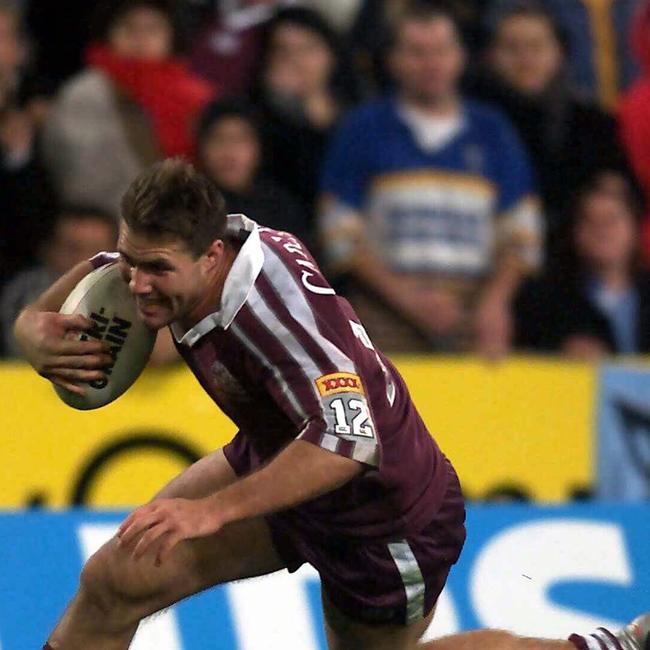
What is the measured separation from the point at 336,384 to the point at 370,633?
0.94m

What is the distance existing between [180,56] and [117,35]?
348mm

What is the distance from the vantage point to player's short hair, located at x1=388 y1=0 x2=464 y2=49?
7.27m

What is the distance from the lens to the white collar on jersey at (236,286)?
394cm

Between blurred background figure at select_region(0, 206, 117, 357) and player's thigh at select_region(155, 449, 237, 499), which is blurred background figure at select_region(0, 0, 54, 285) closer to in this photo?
blurred background figure at select_region(0, 206, 117, 357)

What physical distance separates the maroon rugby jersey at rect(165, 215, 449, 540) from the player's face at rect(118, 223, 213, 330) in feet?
0.21

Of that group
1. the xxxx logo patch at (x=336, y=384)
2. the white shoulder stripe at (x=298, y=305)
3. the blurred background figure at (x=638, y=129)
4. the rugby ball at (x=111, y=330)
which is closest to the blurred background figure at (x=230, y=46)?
the blurred background figure at (x=638, y=129)

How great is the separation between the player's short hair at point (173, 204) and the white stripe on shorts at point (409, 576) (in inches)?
37.9

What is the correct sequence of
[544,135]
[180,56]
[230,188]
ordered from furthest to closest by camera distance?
[544,135]
[180,56]
[230,188]

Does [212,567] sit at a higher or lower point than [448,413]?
higher

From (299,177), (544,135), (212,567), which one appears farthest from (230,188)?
(212,567)

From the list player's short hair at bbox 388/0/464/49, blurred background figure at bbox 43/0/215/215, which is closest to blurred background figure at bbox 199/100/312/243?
blurred background figure at bbox 43/0/215/215

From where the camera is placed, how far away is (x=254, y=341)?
3924mm

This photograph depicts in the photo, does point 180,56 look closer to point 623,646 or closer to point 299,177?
point 299,177

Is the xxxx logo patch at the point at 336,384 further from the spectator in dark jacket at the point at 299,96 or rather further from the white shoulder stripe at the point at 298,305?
the spectator in dark jacket at the point at 299,96
